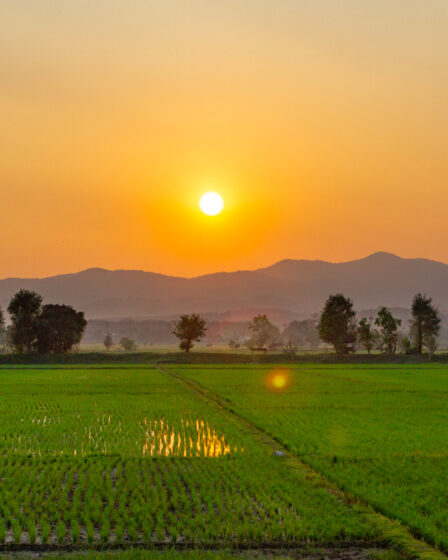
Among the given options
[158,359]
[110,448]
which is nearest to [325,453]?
[110,448]

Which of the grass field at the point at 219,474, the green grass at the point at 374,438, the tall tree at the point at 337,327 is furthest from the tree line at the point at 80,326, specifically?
the grass field at the point at 219,474

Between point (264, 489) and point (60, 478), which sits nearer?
point (264, 489)

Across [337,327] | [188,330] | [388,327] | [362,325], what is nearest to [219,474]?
[188,330]

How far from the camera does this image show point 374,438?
21.3 metres

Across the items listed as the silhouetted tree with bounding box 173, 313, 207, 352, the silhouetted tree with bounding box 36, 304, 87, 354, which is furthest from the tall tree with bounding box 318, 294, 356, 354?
the silhouetted tree with bounding box 36, 304, 87, 354

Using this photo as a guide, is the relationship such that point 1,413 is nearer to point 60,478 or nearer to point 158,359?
point 60,478

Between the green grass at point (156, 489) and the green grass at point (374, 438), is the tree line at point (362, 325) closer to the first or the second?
the green grass at point (374, 438)

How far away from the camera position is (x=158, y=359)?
9694 cm

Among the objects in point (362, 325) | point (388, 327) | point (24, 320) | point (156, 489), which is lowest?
Answer: point (156, 489)

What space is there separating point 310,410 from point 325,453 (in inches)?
463

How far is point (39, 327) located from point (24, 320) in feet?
9.87

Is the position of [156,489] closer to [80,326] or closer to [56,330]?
[56,330]

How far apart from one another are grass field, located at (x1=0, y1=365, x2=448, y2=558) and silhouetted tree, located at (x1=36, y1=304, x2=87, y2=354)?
231 ft

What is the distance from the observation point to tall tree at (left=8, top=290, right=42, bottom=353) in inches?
3967
